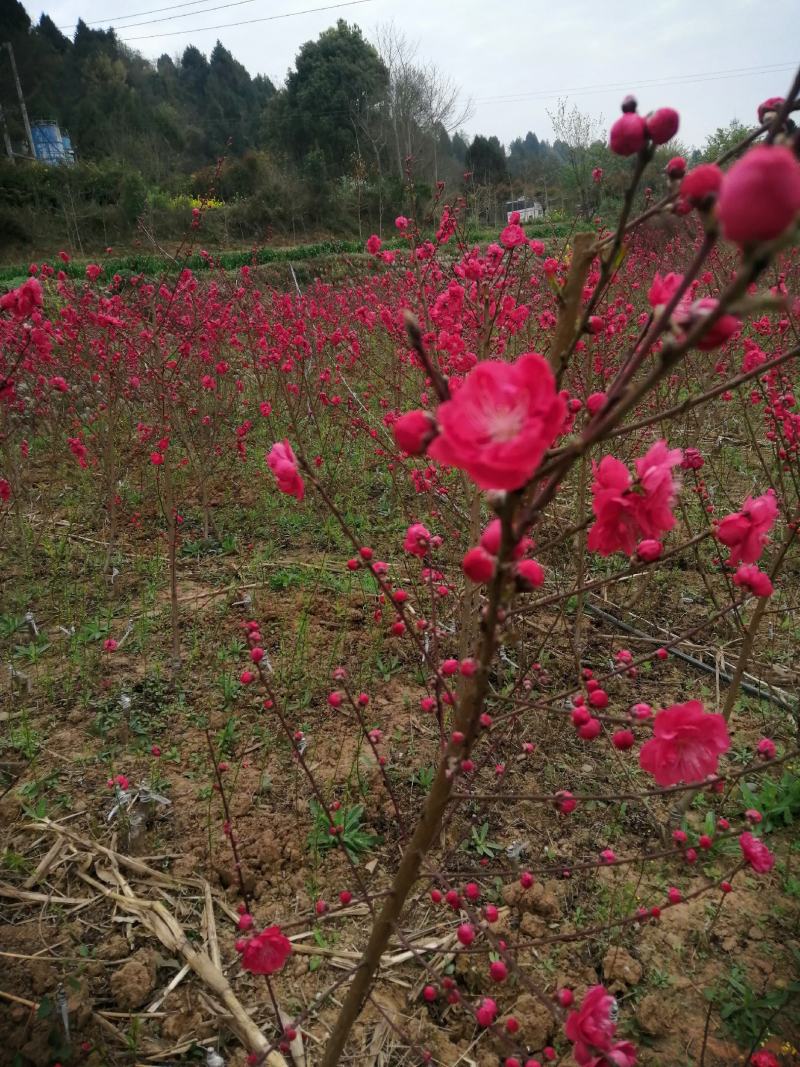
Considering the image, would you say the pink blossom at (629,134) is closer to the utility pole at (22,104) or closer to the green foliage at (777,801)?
the green foliage at (777,801)

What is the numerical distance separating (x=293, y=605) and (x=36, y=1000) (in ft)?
6.68

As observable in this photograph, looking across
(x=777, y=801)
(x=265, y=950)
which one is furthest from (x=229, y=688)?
(x=777, y=801)

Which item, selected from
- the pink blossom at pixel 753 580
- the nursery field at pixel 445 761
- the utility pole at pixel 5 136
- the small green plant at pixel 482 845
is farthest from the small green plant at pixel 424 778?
the utility pole at pixel 5 136

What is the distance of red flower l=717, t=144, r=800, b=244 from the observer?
0.43 meters

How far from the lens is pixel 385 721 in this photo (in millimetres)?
2654

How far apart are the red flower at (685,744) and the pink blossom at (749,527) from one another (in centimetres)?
30

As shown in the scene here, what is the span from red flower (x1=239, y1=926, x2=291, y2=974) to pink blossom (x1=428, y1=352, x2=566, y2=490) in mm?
1048

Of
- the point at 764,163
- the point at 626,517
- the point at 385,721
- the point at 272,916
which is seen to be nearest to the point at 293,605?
the point at 385,721

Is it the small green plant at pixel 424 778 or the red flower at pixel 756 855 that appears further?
the small green plant at pixel 424 778

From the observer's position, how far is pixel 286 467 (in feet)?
3.48

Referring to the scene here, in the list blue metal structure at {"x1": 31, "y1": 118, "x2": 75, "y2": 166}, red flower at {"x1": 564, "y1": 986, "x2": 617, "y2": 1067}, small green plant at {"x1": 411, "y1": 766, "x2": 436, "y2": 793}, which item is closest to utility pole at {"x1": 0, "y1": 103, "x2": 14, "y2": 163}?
blue metal structure at {"x1": 31, "y1": 118, "x2": 75, "y2": 166}

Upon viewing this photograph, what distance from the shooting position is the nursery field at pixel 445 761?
93 cm

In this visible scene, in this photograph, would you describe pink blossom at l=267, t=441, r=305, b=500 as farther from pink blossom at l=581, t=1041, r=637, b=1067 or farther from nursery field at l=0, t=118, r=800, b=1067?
pink blossom at l=581, t=1041, r=637, b=1067

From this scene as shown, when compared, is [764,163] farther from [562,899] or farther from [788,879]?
[788,879]
